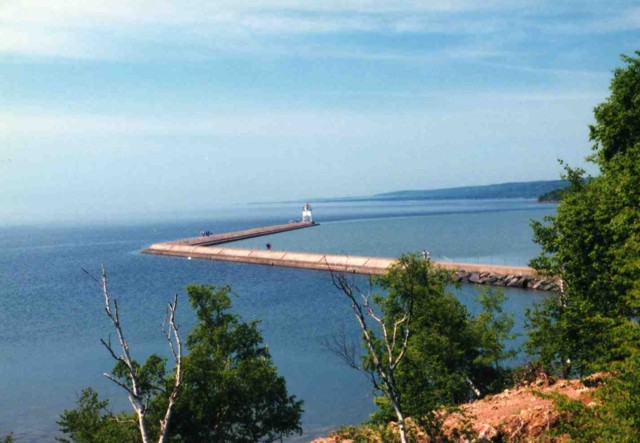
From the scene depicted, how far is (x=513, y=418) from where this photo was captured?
57.8ft

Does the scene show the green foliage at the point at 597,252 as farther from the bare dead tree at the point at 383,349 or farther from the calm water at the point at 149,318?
the calm water at the point at 149,318

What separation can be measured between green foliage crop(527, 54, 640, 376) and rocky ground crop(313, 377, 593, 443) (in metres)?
2.19

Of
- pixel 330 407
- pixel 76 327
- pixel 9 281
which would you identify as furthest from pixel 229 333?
pixel 9 281

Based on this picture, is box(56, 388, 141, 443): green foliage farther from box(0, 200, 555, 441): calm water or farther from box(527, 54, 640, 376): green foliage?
box(527, 54, 640, 376): green foliage

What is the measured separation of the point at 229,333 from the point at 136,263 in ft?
305

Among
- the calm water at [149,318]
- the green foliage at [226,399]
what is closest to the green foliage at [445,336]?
the calm water at [149,318]

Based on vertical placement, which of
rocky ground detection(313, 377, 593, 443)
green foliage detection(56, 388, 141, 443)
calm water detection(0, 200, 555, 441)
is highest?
rocky ground detection(313, 377, 593, 443)

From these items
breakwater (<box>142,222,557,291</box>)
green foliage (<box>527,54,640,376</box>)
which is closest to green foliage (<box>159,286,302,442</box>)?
green foliage (<box>527,54,640,376</box>)

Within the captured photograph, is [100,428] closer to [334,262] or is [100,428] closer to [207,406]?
[207,406]

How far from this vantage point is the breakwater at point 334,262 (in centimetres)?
7112

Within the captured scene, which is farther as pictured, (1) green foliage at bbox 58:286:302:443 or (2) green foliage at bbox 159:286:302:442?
(2) green foliage at bbox 159:286:302:442

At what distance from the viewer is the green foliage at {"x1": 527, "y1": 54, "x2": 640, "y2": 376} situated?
2023 centimetres

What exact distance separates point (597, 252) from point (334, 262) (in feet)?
242

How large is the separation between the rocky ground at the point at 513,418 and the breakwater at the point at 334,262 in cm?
1536
